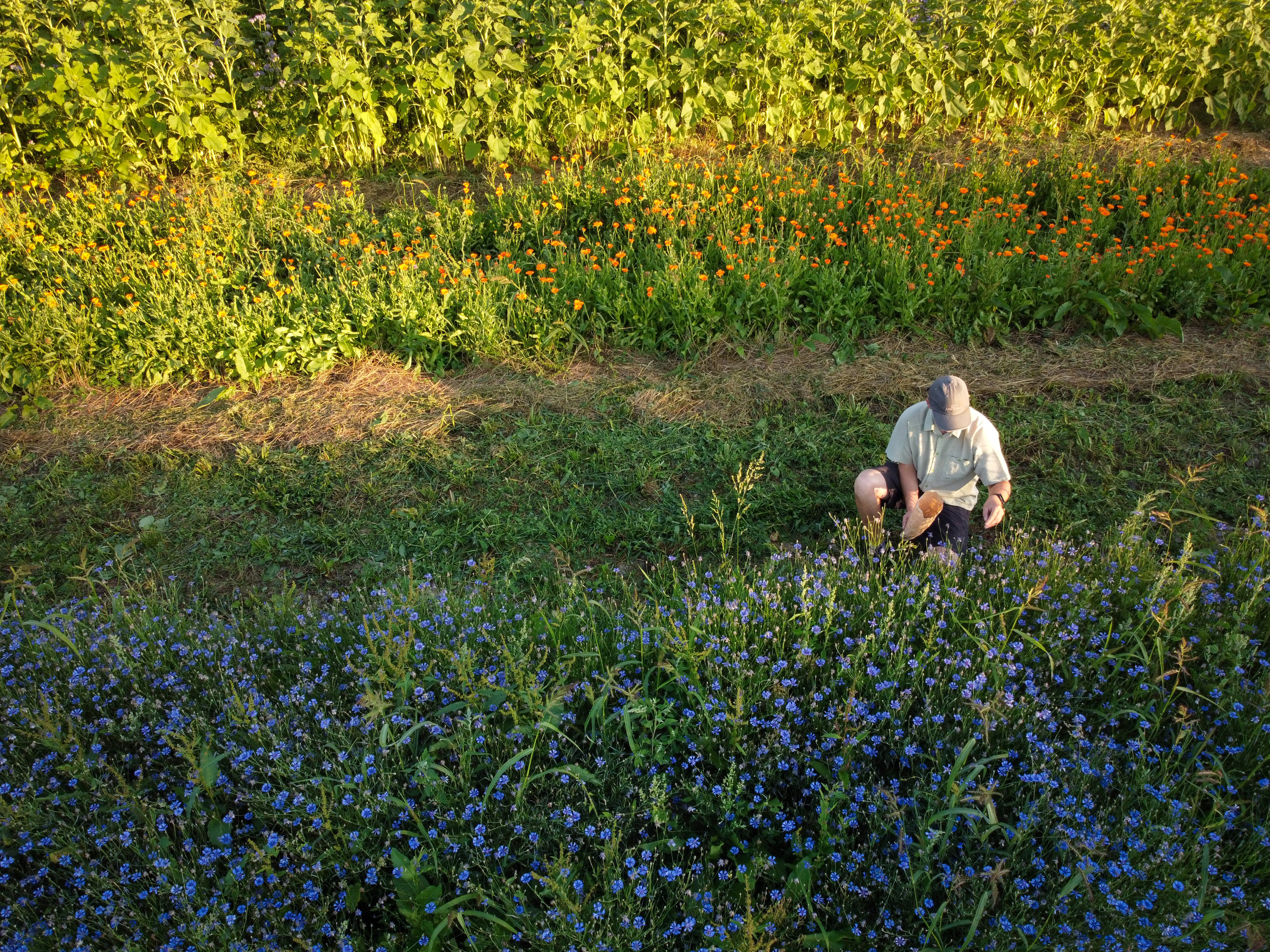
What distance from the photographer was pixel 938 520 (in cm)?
379

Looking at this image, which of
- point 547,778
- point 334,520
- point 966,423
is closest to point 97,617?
point 334,520

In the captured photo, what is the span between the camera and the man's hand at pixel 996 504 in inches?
136

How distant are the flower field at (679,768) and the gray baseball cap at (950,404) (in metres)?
0.60

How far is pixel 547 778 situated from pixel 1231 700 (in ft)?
7.14

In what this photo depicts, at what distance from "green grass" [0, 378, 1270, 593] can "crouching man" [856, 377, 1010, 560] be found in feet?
1.09

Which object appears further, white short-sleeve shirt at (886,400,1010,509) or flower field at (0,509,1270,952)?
white short-sleeve shirt at (886,400,1010,509)

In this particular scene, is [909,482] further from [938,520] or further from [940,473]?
[938,520]

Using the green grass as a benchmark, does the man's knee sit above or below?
above

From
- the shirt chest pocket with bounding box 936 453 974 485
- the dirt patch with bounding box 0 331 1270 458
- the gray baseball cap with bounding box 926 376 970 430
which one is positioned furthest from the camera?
the dirt patch with bounding box 0 331 1270 458

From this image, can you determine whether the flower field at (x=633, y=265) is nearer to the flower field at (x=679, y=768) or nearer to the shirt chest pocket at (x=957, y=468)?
the shirt chest pocket at (x=957, y=468)

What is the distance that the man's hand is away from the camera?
344 centimetres

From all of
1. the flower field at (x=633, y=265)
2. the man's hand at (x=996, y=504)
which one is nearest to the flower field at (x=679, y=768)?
the man's hand at (x=996, y=504)

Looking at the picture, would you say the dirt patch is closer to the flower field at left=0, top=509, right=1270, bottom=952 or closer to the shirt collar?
the shirt collar

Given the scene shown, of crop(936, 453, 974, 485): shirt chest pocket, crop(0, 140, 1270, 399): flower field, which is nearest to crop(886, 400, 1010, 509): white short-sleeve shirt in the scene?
crop(936, 453, 974, 485): shirt chest pocket
